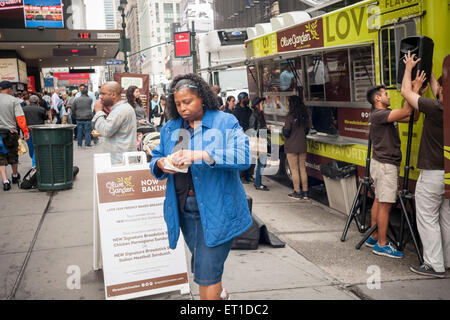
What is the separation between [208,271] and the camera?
3.15 metres

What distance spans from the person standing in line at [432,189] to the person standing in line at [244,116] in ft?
18.2

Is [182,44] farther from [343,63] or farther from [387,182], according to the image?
[387,182]

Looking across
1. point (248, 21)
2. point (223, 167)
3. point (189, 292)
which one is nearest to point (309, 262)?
point (189, 292)

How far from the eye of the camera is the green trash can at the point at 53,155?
29.3 feet

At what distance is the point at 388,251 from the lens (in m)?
5.48

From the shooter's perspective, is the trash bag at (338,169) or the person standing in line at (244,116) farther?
the person standing in line at (244,116)

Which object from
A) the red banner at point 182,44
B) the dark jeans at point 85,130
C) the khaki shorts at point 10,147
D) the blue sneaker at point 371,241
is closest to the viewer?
the blue sneaker at point 371,241

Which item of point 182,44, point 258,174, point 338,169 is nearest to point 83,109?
point 258,174

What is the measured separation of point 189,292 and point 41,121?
346 inches

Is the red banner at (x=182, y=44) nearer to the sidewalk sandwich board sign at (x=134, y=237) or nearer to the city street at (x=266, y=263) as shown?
the city street at (x=266, y=263)

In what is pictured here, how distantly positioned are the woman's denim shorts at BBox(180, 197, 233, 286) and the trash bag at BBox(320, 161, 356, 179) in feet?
13.9

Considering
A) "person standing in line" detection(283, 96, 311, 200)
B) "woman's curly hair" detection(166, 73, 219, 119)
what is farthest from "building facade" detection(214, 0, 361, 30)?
"woman's curly hair" detection(166, 73, 219, 119)

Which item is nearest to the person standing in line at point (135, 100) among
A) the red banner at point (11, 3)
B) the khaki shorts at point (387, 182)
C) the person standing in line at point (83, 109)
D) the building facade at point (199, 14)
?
the khaki shorts at point (387, 182)

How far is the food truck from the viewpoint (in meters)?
5.53
